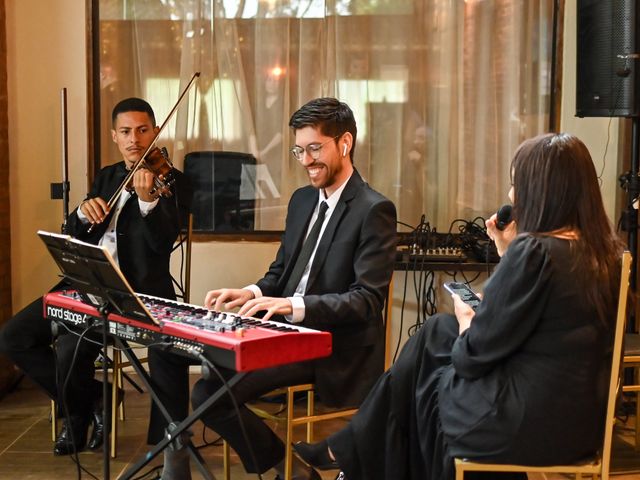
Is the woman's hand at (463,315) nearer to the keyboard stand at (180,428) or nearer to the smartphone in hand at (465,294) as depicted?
the smartphone in hand at (465,294)

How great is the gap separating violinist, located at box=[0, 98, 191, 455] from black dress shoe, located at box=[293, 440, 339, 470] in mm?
1071

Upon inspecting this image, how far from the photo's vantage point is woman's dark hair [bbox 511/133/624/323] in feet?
7.11

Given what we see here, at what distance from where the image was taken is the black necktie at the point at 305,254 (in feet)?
10.1

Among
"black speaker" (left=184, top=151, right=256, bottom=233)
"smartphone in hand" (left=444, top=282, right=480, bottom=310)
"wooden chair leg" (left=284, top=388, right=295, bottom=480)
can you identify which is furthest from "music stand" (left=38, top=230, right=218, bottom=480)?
"black speaker" (left=184, top=151, right=256, bottom=233)

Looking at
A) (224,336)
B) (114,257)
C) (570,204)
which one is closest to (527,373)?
(570,204)

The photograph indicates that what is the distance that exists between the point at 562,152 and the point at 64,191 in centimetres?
260

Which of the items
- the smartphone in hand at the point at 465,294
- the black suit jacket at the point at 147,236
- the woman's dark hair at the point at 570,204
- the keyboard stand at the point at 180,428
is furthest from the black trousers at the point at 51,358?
the woman's dark hair at the point at 570,204

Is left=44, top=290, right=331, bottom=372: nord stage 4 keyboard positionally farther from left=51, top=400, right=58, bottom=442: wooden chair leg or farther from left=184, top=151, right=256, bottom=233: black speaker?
left=184, top=151, right=256, bottom=233: black speaker

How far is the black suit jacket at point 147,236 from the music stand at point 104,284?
2.92 feet

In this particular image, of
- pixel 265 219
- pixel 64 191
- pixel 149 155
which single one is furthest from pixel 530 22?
pixel 64 191

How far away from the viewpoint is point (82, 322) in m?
2.79

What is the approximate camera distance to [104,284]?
246 cm

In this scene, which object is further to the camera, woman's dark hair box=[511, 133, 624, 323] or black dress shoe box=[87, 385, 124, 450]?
black dress shoe box=[87, 385, 124, 450]

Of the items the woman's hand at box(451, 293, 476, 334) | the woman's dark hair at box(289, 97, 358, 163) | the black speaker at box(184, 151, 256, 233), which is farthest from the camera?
the black speaker at box(184, 151, 256, 233)
